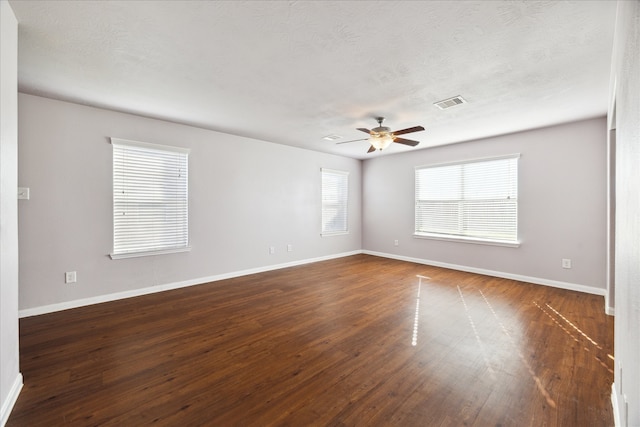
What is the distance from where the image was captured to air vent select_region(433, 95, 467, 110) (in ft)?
10.5

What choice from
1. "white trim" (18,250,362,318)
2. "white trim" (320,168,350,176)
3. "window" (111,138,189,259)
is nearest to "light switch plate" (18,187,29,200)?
"window" (111,138,189,259)

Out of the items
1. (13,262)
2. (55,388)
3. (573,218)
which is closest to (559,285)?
(573,218)

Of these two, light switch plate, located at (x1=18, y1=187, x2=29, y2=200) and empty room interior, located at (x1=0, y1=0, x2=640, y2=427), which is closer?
empty room interior, located at (x1=0, y1=0, x2=640, y2=427)

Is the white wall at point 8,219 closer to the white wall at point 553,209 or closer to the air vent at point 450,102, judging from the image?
the air vent at point 450,102

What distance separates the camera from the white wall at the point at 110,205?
10.6 ft

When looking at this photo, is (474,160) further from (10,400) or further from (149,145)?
(10,400)

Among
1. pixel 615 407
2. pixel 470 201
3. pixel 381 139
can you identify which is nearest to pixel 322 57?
pixel 381 139

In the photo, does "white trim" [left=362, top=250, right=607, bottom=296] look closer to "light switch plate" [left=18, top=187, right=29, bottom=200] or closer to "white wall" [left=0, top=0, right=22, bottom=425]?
"white wall" [left=0, top=0, right=22, bottom=425]

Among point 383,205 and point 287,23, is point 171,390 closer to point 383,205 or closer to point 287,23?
point 287,23

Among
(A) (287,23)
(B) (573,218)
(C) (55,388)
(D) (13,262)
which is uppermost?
(A) (287,23)

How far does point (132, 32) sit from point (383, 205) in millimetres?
5702

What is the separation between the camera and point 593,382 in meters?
1.99

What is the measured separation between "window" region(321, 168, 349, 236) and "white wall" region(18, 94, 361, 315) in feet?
1.59

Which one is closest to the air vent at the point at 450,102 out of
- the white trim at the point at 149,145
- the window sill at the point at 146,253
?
the white trim at the point at 149,145
